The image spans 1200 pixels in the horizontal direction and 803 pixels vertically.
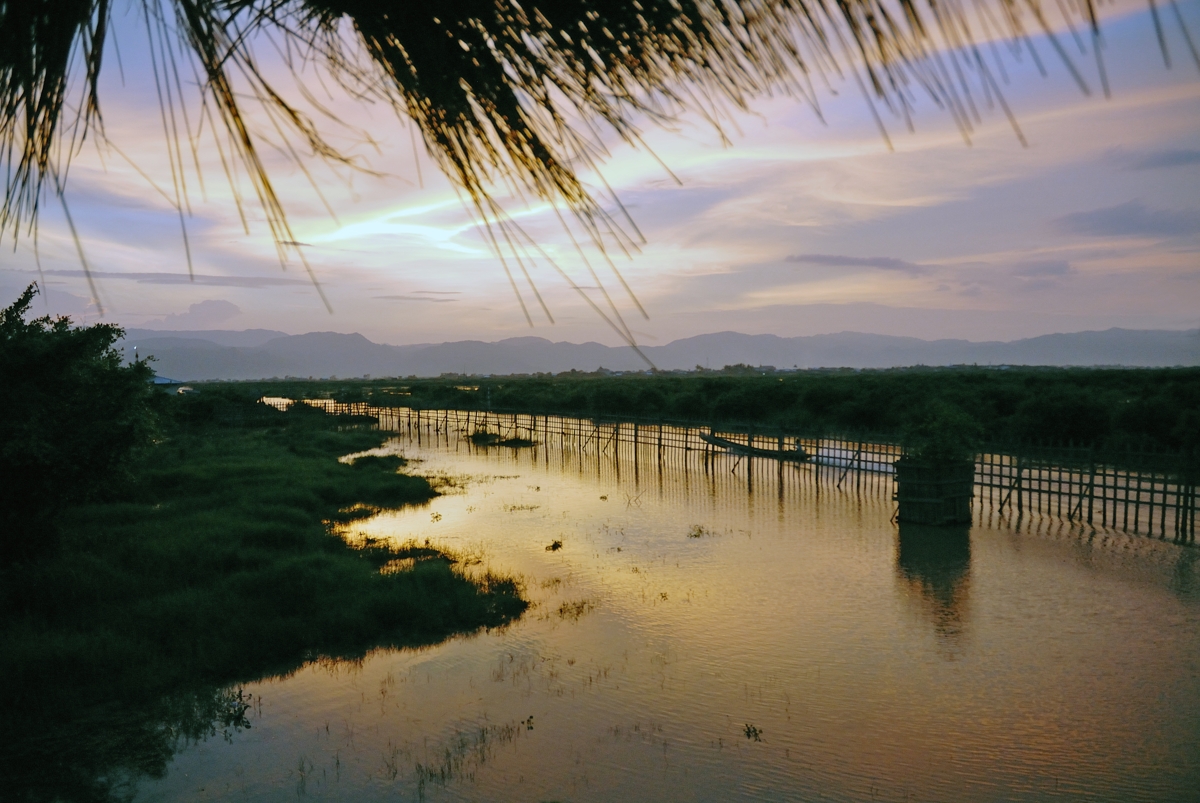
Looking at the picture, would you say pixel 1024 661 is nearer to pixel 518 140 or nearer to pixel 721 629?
pixel 721 629

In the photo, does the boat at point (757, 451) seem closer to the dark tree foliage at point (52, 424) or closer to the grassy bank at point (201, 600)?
the grassy bank at point (201, 600)

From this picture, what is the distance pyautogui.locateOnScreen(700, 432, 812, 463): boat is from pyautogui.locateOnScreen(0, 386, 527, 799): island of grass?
14.2 meters

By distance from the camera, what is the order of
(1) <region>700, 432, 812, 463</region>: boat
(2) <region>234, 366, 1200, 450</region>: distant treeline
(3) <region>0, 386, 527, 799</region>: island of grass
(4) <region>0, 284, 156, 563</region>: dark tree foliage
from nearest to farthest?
1. (3) <region>0, 386, 527, 799</region>: island of grass
2. (4) <region>0, 284, 156, 563</region>: dark tree foliage
3. (2) <region>234, 366, 1200, 450</region>: distant treeline
4. (1) <region>700, 432, 812, 463</region>: boat

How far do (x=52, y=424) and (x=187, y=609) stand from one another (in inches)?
137

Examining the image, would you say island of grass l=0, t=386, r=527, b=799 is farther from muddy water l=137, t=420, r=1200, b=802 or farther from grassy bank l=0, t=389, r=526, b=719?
muddy water l=137, t=420, r=1200, b=802

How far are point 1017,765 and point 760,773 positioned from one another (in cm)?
212

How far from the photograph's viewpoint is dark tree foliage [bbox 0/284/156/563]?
31.7ft

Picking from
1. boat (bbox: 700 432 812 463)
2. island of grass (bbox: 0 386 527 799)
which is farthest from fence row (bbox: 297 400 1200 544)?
island of grass (bbox: 0 386 527 799)

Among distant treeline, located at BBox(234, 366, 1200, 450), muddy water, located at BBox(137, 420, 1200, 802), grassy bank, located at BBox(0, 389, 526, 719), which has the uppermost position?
distant treeline, located at BBox(234, 366, 1200, 450)

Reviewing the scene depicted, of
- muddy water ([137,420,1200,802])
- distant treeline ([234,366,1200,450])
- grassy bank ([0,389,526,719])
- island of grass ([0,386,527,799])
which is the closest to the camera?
muddy water ([137,420,1200,802])

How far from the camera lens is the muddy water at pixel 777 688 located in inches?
238

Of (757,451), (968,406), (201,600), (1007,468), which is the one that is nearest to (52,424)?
(201,600)

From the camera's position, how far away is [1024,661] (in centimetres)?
826

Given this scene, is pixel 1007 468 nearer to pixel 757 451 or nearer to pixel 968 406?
pixel 757 451
